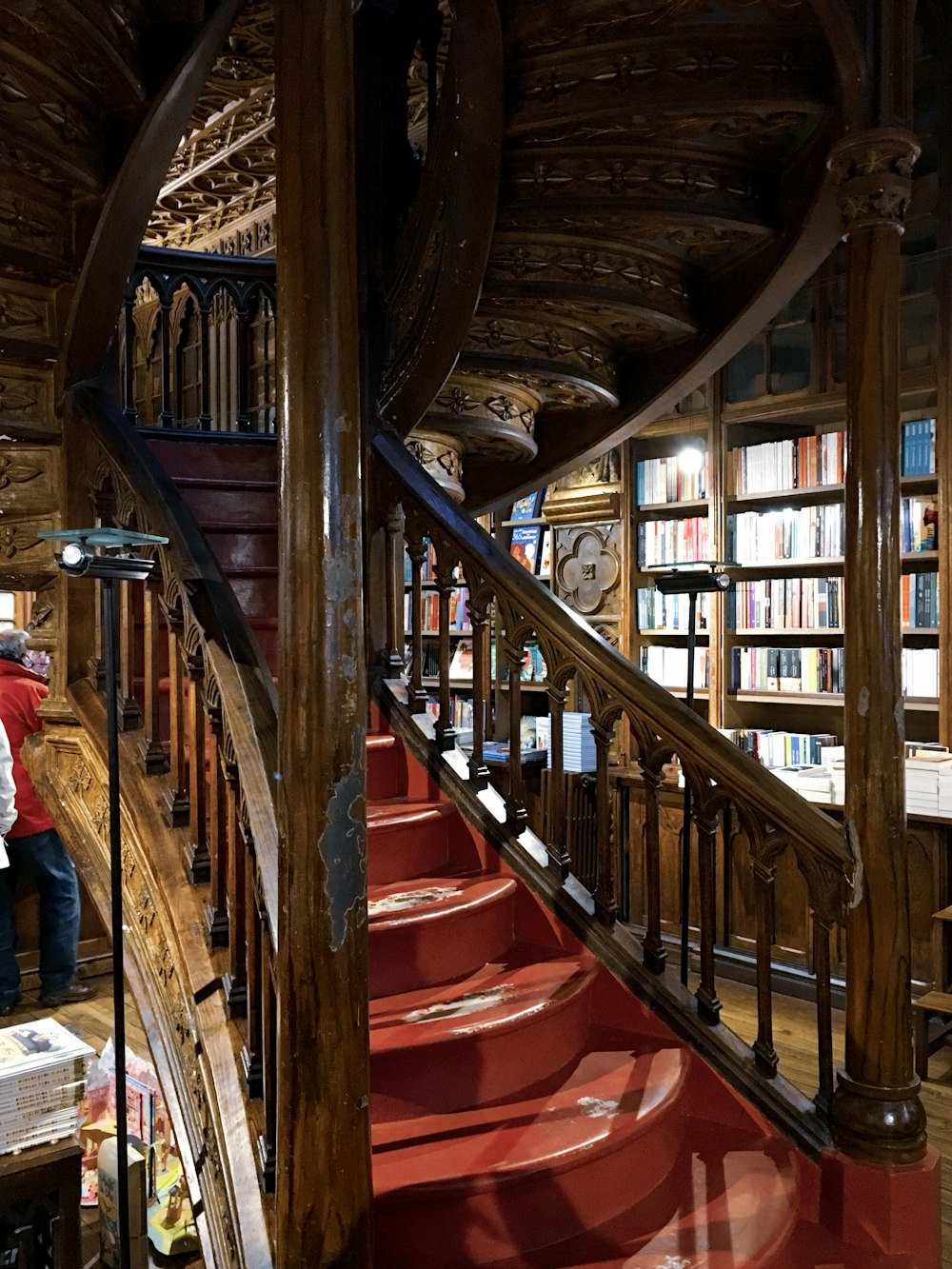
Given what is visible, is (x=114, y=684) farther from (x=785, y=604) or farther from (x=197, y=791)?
(x=785, y=604)

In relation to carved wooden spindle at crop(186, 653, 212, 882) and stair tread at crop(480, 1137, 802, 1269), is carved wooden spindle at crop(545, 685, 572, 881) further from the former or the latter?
carved wooden spindle at crop(186, 653, 212, 882)

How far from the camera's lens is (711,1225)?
1801 mm

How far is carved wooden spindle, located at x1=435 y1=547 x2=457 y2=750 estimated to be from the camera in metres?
2.78

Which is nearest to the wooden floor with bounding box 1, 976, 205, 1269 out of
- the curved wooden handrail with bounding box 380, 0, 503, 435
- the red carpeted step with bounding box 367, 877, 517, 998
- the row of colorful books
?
the red carpeted step with bounding box 367, 877, 517, 998

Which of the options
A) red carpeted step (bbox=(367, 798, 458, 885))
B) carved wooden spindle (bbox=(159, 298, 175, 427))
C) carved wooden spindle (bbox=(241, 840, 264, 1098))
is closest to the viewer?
carved wooden spindle (bbox=(241, 840, 264, 1098))

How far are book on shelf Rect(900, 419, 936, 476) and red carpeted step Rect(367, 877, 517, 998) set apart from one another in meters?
2.59

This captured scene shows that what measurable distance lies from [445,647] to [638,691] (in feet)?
2.31

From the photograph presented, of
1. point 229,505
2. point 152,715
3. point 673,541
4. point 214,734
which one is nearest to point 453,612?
point 673,541

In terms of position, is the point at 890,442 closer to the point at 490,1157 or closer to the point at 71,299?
the point at 490,1157

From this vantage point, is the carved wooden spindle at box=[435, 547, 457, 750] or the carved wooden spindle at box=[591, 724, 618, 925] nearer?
the carved wooden spindle at box=[591, 724, 618, 925]

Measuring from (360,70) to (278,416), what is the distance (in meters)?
2.24

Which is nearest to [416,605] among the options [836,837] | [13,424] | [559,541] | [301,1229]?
[13,424]

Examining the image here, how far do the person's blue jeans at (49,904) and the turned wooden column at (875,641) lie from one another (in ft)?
11.9

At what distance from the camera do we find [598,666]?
2.36 m
